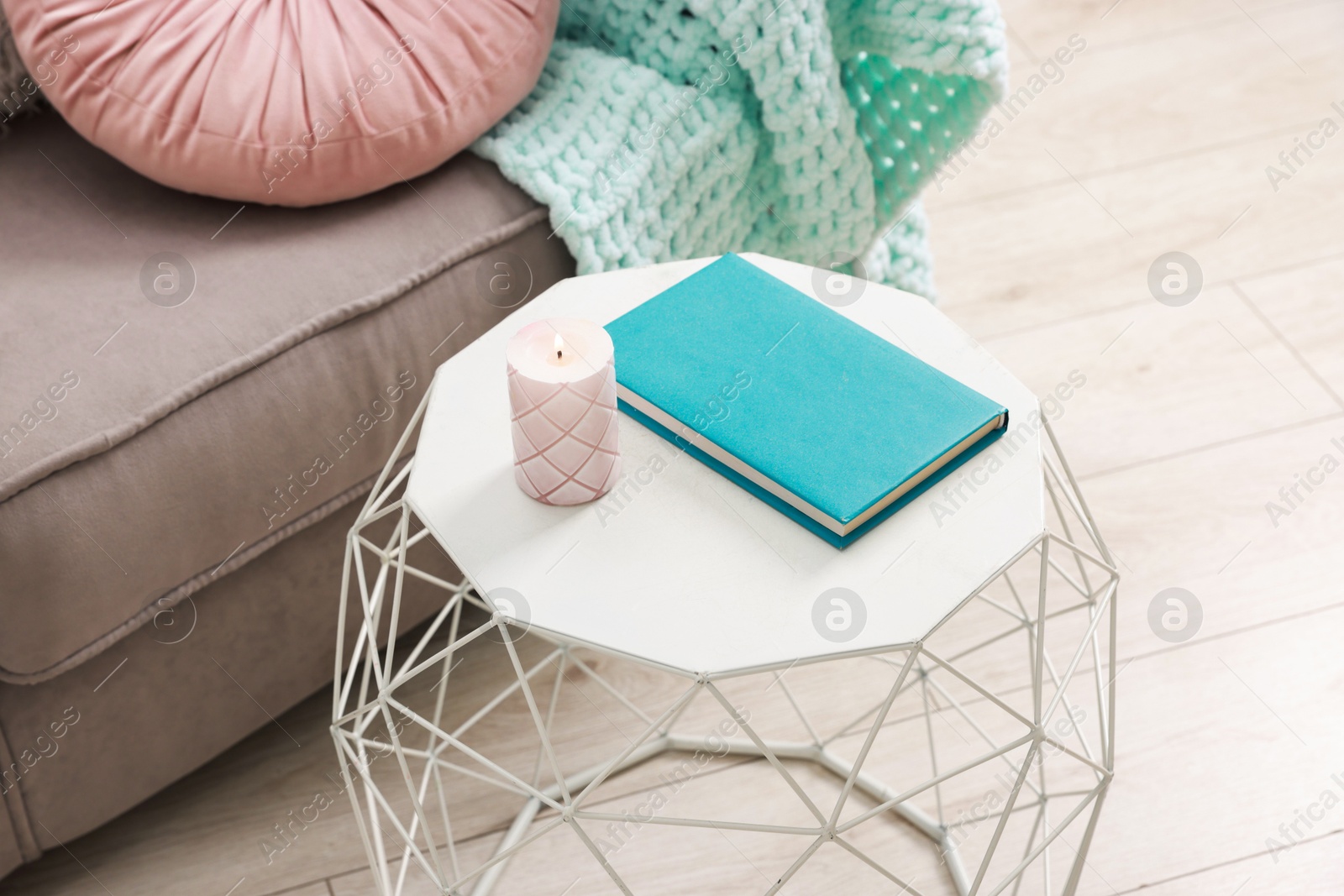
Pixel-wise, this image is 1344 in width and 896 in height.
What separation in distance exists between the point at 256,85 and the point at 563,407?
1.43 ft

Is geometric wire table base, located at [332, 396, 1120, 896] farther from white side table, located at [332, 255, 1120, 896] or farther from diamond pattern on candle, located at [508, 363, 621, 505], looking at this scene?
diamond pattern on candle, located at [508, 363, 621, 505]

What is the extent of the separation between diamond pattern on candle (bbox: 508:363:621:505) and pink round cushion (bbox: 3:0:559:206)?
1.17 ft

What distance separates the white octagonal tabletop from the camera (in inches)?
25.5

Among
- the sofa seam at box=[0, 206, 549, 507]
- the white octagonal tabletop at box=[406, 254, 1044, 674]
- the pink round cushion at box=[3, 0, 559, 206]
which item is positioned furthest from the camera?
the pink round cushion at box=[3, 0, 559, 206]

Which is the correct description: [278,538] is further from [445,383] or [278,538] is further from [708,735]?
[708,735]

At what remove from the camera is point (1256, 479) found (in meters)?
1.27

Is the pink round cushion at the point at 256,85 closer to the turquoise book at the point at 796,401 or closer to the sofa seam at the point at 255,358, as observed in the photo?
the sofa seam at the point at 255,358

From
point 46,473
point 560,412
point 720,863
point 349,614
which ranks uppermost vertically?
point 560,412

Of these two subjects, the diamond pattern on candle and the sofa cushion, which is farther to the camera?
the sofa cushion

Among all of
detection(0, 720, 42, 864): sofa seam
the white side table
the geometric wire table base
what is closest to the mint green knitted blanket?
the white side table

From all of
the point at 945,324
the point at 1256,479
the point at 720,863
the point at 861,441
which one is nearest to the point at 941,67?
the point at 945,324

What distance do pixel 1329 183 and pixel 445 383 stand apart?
1.34 m

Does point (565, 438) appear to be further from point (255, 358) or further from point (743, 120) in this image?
point (743, 120)

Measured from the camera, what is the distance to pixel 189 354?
0.86 meters
